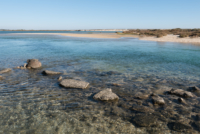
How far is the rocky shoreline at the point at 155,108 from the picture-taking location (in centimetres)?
606

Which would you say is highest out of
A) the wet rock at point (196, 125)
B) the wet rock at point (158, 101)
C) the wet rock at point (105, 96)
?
the wet rock at point (105, 96)

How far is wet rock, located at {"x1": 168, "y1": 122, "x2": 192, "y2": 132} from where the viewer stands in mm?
5816

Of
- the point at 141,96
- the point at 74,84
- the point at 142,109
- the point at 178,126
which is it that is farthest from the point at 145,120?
the point at 74,84

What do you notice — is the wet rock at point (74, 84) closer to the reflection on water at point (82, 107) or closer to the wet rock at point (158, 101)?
the reflection on water at point (82, 107)

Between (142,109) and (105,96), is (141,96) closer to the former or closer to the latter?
(142,109)

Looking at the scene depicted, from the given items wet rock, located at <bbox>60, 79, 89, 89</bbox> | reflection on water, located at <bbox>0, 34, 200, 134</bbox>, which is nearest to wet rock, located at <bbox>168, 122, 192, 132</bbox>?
reflection on water, located at <bbox>0, 34, 200, 134</bbox>

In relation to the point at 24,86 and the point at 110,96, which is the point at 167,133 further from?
the point at 24,86

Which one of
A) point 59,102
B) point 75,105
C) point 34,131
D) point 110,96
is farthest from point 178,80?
point 34,131

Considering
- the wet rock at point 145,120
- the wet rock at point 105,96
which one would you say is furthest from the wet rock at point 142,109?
the wet rock at point 105,96

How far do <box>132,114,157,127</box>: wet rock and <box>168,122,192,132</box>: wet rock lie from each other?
0.67 metres

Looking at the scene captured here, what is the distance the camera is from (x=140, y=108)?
293 inches

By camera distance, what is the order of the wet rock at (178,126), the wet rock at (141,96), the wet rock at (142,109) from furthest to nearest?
the wet rock at (141,96) < the wet rock at (142,109) < the wet rock at (178,126)

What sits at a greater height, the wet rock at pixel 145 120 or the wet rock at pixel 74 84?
the wet rock at pixel 74 84

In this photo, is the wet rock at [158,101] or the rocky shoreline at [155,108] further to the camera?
the wet rock at [158,101]
